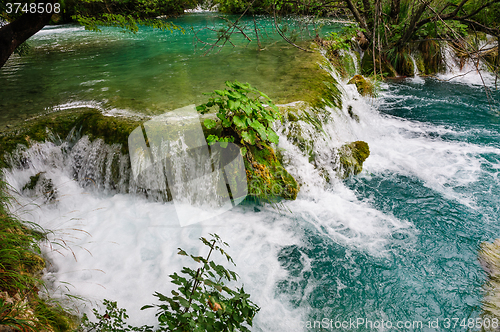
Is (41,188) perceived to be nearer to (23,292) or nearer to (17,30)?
(23,292)

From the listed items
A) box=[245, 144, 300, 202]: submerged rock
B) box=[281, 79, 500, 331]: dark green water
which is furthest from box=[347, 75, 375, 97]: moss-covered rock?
box=[245, 144, 300, 202]: submerged rock

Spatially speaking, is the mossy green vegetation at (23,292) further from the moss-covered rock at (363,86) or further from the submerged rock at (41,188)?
the moss-covered rock at (363,86)

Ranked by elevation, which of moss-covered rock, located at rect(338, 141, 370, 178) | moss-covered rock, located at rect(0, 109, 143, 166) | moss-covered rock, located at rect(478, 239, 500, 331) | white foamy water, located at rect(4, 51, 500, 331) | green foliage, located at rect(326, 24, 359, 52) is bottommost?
moss-covered rock, located at rect(478, 239, 500, 331)

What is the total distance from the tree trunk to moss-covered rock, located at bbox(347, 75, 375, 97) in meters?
6.85

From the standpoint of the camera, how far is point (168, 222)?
3906 mm

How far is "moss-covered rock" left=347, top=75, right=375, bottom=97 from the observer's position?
7.32m

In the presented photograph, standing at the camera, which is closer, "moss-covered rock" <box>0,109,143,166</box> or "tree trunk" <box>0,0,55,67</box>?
"moss-covered rock" <box>0,109,143,166</box>

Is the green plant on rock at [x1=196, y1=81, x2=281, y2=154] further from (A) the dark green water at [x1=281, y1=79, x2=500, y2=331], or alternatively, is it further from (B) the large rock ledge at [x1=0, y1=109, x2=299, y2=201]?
(A) the dark green water at [x1=281, y1=79, x2=500, y2=331]

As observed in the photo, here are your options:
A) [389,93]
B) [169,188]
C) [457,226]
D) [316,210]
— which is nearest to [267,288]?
[316,210]

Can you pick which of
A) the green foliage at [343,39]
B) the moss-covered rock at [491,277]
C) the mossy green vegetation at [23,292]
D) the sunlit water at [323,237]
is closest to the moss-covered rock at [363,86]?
the green foliage at [343,39]

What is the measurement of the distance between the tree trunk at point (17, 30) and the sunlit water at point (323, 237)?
1777mm

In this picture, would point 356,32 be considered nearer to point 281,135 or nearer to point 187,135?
point 281,135

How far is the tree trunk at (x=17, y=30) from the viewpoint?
4402 mm

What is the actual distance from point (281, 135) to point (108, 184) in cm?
287
